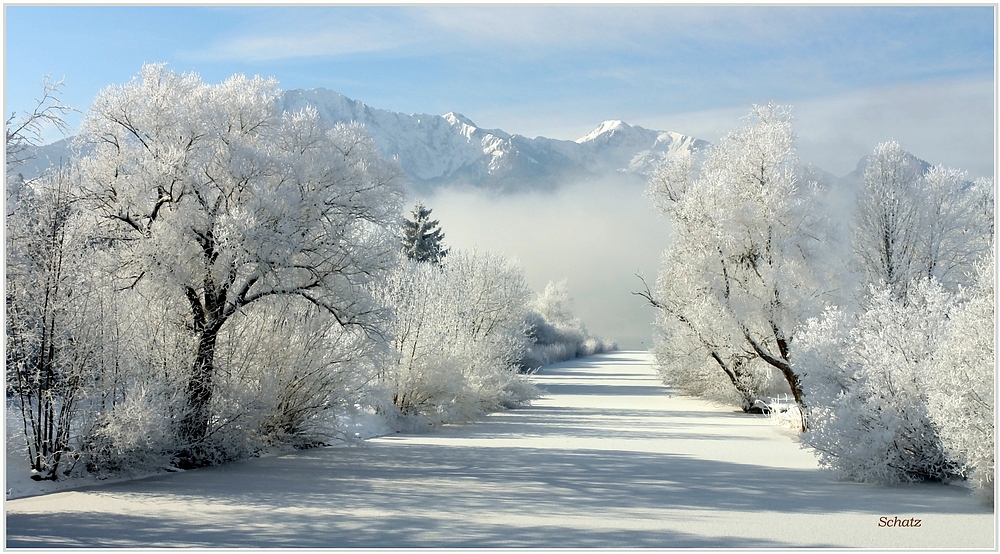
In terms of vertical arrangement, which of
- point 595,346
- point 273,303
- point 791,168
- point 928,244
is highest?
point 791,168

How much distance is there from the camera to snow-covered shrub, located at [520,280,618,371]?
172 feet

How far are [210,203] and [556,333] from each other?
51.5m

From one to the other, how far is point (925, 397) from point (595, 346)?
70577 mm

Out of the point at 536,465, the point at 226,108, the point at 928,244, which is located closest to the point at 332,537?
the point at 536,465

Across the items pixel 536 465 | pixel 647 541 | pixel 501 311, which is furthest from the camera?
pixel 501 311

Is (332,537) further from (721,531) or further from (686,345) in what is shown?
(686,345)

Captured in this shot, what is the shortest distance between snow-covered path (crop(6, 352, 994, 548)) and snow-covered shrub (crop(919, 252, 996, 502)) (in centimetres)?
56

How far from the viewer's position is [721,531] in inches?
280

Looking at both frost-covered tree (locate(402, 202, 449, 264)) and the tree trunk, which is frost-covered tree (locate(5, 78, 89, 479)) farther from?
frost-covered tree (locate(402, 202, 449, 264))

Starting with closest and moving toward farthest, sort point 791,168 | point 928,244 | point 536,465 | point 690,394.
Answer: point 536,465, point 791,168, point 928,244, point 690,394

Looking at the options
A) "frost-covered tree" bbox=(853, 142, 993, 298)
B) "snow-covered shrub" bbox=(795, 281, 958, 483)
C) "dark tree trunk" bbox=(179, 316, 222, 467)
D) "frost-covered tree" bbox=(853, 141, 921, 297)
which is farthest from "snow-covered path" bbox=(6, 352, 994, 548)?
"frost-covered tree" bbox=(853, 142, 993, 298)

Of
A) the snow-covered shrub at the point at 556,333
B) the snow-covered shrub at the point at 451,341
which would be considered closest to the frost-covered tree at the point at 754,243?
the snow-covered shrub at the point at 451,341

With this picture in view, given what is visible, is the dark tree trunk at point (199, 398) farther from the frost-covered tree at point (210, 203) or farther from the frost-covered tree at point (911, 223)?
the frost-covered tree at point (911, 223)

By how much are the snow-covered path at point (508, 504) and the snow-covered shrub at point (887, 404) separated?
36cm
